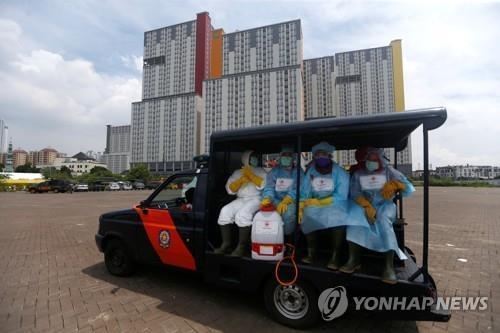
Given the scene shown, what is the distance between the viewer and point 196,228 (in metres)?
3.55

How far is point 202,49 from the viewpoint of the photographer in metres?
100

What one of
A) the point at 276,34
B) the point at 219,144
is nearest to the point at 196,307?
the point at 219,144

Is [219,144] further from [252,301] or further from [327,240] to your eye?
[252,301]

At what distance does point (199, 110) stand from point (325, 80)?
49035mm

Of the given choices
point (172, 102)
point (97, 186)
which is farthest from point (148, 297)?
point (172, 102)

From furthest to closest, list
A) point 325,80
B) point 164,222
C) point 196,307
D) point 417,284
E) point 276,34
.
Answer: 1. point 325,80
2. point 276,34
3. point 164,222
4. point 196,307
5. point 417,284

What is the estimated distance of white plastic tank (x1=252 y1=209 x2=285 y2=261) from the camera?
9.89ft

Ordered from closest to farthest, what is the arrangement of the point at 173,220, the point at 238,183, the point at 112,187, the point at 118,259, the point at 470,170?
the point at 238,183, the point at 173,220, the point at 118,259, the point at 112,187, the point at 470,170

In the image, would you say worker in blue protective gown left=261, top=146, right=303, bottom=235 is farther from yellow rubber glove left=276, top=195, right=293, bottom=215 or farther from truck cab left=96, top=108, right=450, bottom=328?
truck cab left=96, top=108, right=450, bottom=328

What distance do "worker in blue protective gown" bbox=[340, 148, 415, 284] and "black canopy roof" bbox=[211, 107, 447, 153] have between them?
1.45 ft

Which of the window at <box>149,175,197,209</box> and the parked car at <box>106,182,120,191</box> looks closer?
the window at <box>149,175,197,209</box>

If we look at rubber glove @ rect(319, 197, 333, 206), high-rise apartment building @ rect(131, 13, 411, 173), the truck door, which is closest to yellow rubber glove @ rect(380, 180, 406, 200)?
rubber glove @ rect(319, 197, 333, 206)

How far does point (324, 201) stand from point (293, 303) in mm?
1178

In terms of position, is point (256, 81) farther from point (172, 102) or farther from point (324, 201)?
point (324, 201)
